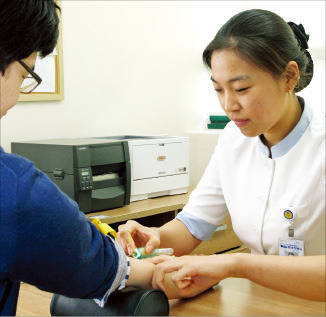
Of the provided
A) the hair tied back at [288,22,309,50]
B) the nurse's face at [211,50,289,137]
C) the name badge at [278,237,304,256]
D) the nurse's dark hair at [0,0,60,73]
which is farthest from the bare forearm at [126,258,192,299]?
the hair tied back at [288,22,309,50]

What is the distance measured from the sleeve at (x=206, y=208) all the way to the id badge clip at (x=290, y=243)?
31 cm

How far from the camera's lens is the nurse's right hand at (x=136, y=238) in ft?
4.76

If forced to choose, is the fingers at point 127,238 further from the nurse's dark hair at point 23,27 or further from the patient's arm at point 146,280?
the nurse's dark hair at point 23,27

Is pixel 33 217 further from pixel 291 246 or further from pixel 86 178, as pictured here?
pixel 86 178

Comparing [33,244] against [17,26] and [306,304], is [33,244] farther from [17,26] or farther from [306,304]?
[306,304]

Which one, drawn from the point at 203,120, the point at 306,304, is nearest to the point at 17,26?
the point at 306,304

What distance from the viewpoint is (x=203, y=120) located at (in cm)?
383

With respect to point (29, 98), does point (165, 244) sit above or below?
below

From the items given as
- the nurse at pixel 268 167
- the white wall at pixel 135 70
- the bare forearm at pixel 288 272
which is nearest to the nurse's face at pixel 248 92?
the nurse at pixel 268 167

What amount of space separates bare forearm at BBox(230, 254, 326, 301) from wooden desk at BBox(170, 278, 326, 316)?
4cm

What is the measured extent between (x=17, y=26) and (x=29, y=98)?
1798 millimetres

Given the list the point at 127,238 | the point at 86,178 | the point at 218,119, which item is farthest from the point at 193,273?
the point at 218,119

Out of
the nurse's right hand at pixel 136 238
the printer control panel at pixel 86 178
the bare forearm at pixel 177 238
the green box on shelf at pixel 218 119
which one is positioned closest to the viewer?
the nurse's right hand at pixel 136 238

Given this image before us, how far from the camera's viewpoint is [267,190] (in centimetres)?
148
